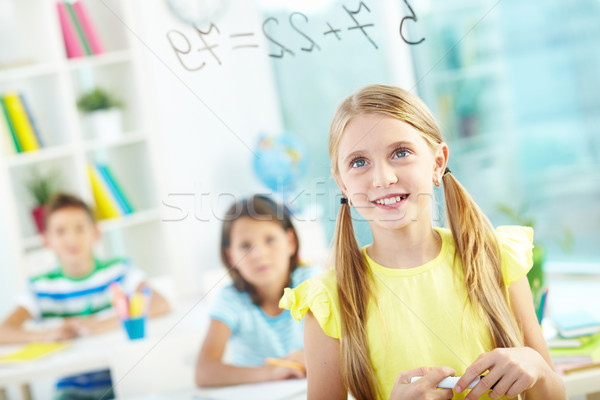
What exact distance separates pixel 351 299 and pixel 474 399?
7.2 inches

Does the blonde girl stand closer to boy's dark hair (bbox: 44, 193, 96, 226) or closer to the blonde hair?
the blonde hair

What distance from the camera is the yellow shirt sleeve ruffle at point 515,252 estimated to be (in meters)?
0.83

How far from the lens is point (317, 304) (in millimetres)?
837

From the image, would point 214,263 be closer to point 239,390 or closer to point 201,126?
point 201,126

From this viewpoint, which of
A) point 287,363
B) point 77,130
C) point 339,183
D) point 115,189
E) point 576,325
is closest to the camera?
point 339,183

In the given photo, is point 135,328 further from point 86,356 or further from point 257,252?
point 257,252

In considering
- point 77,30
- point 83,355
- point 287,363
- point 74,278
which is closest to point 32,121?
point 77,30

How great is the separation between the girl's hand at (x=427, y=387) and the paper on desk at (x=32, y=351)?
1197 millimetres

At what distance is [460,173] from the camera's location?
869 millimetres

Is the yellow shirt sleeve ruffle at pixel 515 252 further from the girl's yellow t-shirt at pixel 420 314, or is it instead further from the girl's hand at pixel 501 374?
the girl's hand at pixel 501 374

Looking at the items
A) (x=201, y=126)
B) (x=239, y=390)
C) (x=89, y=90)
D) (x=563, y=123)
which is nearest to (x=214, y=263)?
(x=201, y=126)

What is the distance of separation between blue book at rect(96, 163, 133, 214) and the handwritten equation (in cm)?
191

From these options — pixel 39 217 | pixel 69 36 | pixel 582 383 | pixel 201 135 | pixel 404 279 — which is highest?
pixel 69 36

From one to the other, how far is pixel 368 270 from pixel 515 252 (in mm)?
180
